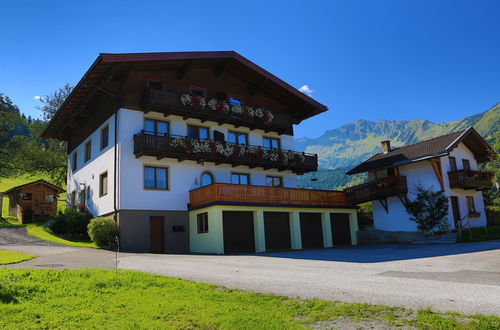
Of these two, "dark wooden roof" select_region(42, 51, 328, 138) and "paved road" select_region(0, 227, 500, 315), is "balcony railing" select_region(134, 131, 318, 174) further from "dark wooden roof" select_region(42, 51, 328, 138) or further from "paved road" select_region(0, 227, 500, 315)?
"paved road" select_region(0, 227, 500, 315)

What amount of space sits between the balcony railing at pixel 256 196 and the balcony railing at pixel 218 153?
97.5 inches

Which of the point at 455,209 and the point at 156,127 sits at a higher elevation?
the point at 156,127

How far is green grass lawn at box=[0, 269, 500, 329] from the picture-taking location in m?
6.46

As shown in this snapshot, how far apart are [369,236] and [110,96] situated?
20.6 metres

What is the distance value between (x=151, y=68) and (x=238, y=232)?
11544 millimetres

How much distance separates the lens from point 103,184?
86.3 feet

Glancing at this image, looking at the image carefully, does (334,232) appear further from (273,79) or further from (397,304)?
(397,304)

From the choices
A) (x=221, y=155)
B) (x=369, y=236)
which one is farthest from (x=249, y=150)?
(x=369, y=236)

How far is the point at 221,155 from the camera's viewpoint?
1045 inches

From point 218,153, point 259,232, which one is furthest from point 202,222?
point 218,153

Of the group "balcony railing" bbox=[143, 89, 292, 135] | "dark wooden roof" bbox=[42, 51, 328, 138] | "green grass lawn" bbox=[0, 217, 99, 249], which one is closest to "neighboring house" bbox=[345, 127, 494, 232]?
"dark wooden roof" bbox=[42, 51, 328, 138]

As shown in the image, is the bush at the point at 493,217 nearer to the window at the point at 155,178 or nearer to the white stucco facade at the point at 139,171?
the white stucco facade at the point at 139,171

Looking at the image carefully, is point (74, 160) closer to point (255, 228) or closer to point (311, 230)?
point (255, 228)

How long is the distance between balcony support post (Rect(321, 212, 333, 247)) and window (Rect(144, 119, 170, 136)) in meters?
12.3
